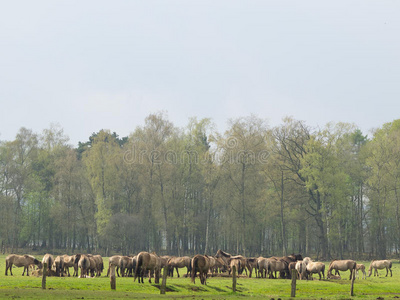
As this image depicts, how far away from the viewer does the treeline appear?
3098 inches

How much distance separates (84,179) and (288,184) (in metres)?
36.7

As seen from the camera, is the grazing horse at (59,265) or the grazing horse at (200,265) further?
the grazing horse at (59,265)

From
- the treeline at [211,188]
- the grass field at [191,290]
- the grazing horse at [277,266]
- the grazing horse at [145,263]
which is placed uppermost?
the treeline at [211,188]

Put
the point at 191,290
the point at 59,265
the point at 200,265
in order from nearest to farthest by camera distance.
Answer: the point at 191,290 → the point at 200,265 → the point at 59,265

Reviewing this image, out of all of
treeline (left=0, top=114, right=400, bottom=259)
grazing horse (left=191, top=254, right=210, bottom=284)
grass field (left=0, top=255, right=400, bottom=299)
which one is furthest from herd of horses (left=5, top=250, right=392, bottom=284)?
treeline (left=0, top=114, right=400, bottom=259)

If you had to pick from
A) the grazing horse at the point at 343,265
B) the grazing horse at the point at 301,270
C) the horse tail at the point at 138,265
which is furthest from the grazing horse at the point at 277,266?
the horse tail at the point at 138,265

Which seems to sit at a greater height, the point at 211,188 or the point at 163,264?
the point at 211,188

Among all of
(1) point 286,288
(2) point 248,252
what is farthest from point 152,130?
(1) point 286,288

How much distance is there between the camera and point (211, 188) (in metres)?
87.3

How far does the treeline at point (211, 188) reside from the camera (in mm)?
78688

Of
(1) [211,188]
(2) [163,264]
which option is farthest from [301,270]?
(1) [211,188]

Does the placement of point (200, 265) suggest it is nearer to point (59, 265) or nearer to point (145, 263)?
point (145, 263)

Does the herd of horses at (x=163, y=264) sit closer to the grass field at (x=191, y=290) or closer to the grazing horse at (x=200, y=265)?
the grazing horse at (x=200, y=265)

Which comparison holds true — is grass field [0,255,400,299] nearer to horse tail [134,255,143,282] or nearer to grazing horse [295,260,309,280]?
horse tail [134,255,143,282]
